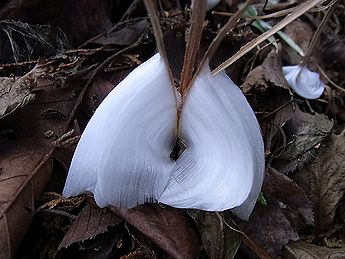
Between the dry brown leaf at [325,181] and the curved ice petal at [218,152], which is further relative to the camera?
the dry brown leaf at [325,181]

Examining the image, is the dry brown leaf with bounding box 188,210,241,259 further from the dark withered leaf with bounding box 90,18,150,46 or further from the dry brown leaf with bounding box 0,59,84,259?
the dark withered leaf with bounding box 90,18,150,46

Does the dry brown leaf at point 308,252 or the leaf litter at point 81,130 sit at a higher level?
the leaf litter at point 81,130

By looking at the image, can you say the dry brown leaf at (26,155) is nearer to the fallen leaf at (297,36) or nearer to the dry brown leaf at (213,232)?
the dry brown leaf at (213,232)

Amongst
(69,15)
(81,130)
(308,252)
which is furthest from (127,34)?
(308,252)

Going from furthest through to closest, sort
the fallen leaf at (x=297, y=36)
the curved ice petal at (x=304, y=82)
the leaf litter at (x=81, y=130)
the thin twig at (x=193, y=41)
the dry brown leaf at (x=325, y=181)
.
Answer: the fallen leaf at (x=297, y=36), the curved ice petal at (x=304, y=82), the dry brown leaf at (x=325, y=181), the leaf litter at (x=81, y=130), the thin twig at (x=193, y=41)

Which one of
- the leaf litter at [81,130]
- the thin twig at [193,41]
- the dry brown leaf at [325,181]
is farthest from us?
the dry brown leaf at [325,181]

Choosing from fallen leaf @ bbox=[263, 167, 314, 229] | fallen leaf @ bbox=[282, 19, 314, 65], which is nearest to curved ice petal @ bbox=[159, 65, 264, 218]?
fallen leaf @ bbox=[263, 167, 314, 229]

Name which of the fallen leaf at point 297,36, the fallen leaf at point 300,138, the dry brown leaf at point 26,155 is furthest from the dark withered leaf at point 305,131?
the dry brown leaf at point 26,155
